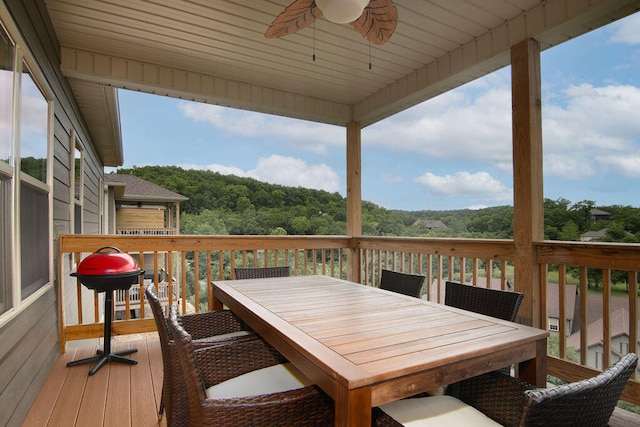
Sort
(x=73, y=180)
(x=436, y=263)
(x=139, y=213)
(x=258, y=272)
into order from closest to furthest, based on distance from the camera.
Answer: (x=258, y=272) < (x=436, y=263) < (x=73, y=180) < (x=139, y=213)

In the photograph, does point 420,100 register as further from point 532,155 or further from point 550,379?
point 550,379

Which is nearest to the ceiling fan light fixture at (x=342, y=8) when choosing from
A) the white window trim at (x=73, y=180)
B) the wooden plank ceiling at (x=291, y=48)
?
the wooden plank ceiling at (x=291, y=48)

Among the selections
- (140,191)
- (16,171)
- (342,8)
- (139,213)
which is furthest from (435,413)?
(139,213)

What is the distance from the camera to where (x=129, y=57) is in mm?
3635

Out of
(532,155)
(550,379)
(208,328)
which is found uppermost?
(532,155)

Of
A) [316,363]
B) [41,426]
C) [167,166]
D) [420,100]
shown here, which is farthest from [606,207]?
[167,166]

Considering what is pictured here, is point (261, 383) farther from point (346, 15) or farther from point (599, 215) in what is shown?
point (599, 215)

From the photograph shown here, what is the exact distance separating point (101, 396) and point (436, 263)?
3.07m

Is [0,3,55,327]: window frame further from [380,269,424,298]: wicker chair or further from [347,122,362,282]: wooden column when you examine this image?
[347,122,362,282]: wooden column

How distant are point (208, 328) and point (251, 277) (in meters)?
0.86

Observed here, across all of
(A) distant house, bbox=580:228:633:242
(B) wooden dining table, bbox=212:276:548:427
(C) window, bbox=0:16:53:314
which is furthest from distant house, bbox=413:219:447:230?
(C) window, bbox=0:16:53:314

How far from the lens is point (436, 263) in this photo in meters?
3.70

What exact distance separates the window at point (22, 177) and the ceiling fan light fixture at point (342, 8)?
1.65m

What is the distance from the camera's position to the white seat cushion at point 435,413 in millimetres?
1265
